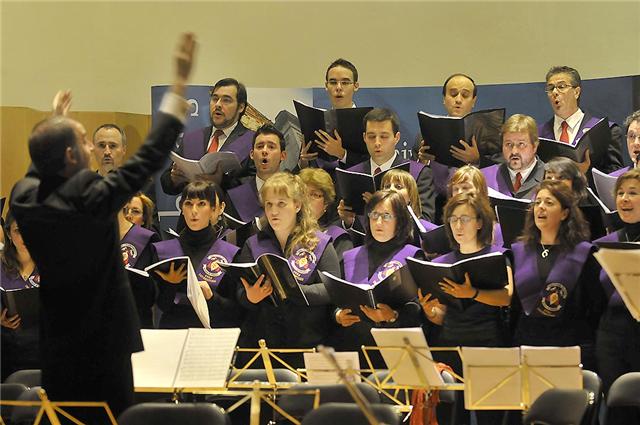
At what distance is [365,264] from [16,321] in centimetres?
170

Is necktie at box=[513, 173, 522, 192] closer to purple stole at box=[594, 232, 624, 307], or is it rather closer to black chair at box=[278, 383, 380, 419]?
purple stole at box=[594, 232, 624, 307]

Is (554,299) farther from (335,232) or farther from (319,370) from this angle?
(335,232)

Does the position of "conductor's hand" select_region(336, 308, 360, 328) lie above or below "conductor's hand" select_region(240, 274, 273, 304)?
below

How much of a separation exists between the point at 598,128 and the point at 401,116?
178cm

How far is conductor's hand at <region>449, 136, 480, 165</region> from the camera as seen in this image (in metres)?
5.61

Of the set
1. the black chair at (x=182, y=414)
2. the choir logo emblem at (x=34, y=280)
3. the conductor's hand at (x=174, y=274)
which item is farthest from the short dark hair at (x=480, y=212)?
the choir logo emblem at (x=34, y=280)

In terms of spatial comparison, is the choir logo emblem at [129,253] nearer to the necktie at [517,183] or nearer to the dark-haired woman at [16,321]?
the dark-haired woman at [16,321]

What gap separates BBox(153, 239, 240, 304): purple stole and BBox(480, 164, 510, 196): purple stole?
137 centimetres

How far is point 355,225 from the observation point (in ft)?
18.3

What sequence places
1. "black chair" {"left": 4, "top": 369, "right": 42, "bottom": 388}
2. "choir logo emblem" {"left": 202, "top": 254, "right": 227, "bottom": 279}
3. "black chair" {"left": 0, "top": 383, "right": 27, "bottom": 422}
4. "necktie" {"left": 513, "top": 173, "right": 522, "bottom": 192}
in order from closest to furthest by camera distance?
"black chair" {"left": 0, "top": 383, "right": 27, "bottom": 422} → "black chair" {"left": 4, "top": 369, "right": 42, "bottom": 388} → "choir logo emblem" {"left": 202, "top": 254, "right": 227, "bottom": 279} → "necktie" {"left": 513, "top": 173, "right": 522, "bottom": 192}

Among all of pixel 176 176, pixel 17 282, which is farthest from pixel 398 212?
pixel 17 282

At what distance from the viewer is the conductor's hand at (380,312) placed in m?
4.69

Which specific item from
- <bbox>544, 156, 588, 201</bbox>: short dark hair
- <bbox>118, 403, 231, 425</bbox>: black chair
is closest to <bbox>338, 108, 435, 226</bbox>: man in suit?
<bbox>544, 156, 588, 201</bbox>: short dark hair

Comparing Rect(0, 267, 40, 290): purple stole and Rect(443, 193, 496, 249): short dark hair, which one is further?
Rect(0, 267, 40, 290): purple stole
